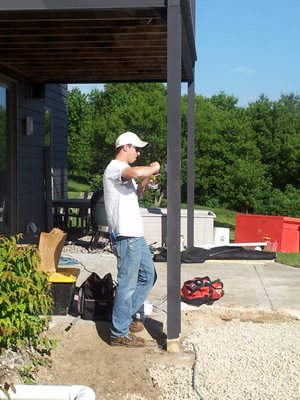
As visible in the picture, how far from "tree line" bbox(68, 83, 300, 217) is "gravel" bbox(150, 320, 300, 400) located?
43.0ft

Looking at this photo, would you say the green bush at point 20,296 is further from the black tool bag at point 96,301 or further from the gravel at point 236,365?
the black tool bag at point 96,301

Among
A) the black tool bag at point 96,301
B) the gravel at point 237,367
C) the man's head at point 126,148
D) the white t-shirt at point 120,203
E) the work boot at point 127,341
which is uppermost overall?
the man's head at point 126,148

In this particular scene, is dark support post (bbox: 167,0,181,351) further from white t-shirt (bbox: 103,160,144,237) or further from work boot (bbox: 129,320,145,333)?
work boot (bbox: 129,320,145,333)

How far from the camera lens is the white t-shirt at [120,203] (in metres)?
4.84

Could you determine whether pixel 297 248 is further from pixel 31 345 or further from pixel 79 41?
pixel 31 345

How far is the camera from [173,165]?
188 inches

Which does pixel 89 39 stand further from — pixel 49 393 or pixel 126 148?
pixel 49 393

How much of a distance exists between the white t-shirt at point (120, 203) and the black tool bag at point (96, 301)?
0.79 m

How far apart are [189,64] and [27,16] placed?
10.5 feet

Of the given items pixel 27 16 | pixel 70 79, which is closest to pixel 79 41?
pixel 27 16

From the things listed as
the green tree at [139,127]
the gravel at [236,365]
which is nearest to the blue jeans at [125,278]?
the gravel at [236,365]

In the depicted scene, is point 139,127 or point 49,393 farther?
point 139,127

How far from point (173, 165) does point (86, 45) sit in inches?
120

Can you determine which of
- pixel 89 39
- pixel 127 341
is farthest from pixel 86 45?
pixel 127 341
